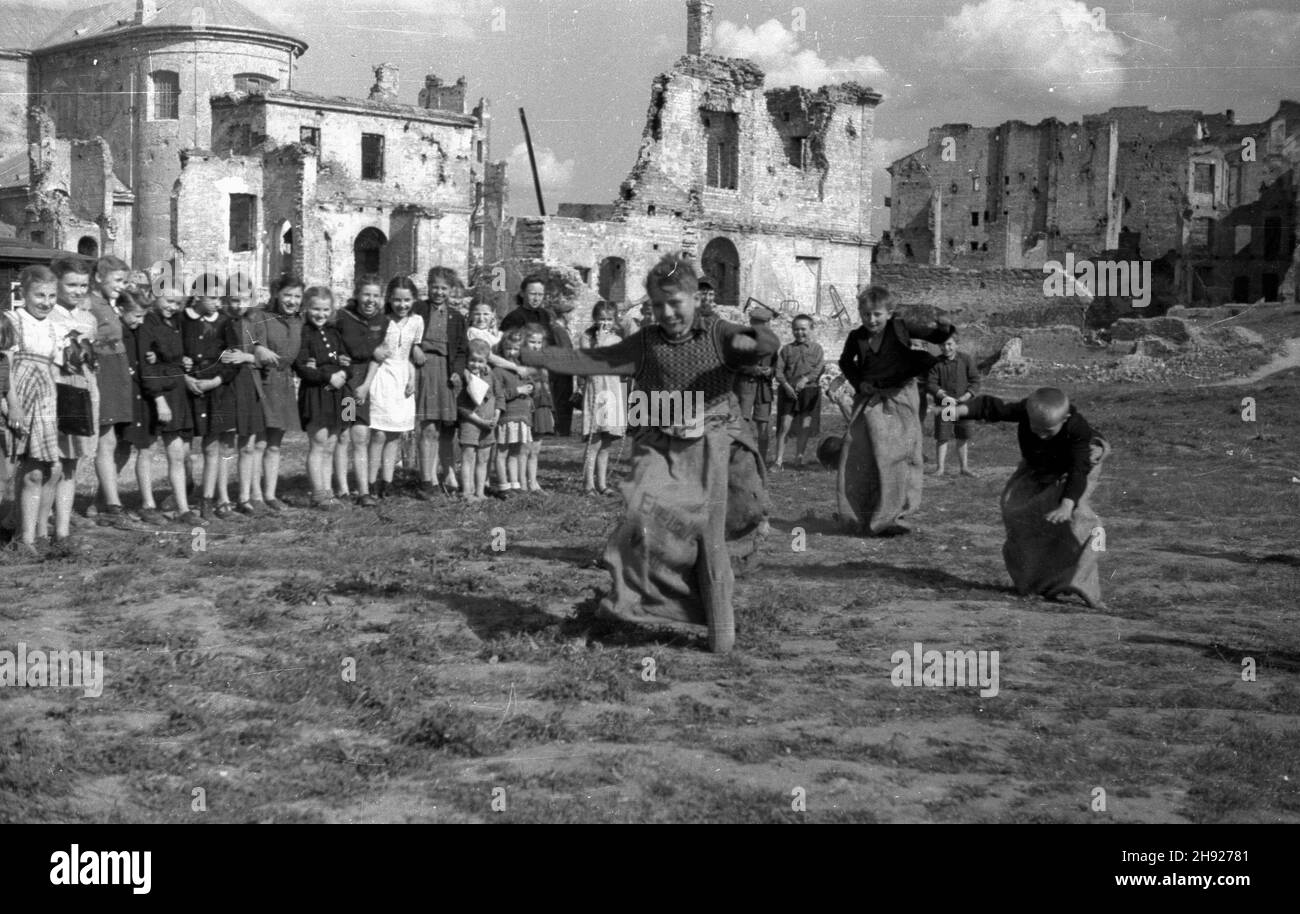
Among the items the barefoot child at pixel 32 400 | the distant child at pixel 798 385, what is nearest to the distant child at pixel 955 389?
the distant child at pixel 798 385

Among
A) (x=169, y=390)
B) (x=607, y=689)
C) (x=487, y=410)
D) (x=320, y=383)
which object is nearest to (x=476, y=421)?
(x=487, y=410)

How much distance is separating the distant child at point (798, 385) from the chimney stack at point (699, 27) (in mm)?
28253

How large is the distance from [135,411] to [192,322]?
0.88 meters

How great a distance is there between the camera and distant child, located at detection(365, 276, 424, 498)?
12.3 meters

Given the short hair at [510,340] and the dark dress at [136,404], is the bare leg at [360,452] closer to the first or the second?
the short hair at [510,340]

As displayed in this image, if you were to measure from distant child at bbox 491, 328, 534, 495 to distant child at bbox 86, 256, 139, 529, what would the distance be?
3.28 meters

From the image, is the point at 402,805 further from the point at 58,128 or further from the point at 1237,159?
the point at 1237,159

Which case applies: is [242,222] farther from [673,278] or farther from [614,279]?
[673,278]

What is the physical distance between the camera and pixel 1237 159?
6850 cm

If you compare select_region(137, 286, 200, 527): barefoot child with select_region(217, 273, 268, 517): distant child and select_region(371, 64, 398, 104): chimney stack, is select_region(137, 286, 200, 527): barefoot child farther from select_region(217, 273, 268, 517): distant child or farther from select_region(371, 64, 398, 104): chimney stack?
select_region(371, 64, 398, 104): chimney stack

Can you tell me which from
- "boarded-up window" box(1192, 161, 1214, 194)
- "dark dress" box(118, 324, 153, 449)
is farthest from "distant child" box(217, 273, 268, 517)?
"boarded-up window" box(1192, 161, 1214, 194)

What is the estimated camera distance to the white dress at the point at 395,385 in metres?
12.3

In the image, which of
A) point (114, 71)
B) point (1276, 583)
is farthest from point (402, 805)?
point (114, 71)

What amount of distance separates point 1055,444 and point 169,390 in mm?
6521
